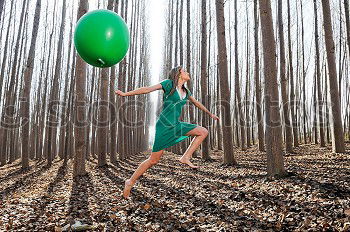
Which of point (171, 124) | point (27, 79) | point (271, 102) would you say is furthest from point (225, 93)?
point (27, 79)

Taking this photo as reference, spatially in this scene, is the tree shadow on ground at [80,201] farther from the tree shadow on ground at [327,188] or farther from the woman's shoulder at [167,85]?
the tree shadow on ground at [327,188]

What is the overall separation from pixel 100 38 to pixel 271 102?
361cm

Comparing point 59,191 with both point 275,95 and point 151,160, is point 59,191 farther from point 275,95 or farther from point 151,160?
point 275,95

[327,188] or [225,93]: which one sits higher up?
[225,93]

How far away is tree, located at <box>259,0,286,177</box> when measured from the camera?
524 centimetres

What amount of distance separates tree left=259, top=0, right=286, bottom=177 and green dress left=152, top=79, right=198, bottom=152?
7.75 feet

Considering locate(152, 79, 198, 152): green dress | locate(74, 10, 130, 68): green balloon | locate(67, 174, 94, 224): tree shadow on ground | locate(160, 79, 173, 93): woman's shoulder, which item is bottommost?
locate(67, 174, 94, 224): tree shadow on ground

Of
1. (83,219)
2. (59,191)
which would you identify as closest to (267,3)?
(83,219)

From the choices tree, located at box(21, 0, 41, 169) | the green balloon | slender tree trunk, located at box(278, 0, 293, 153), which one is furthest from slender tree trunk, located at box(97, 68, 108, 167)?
slender tree trunk, located at box(278, 0, 293, 153)

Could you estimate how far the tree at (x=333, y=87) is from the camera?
322 inches

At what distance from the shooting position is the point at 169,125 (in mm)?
3559

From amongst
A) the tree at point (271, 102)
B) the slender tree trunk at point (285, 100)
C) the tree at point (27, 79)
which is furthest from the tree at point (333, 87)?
the tree at point (27, 79)

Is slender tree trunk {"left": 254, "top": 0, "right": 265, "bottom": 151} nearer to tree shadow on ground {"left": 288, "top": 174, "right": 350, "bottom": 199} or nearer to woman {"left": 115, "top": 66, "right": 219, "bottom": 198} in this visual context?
tree shadow on ground {"left": 288, "top": 174, "right": 350, "bottom": 199}

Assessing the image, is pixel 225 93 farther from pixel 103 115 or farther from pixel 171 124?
pixel 171 124
